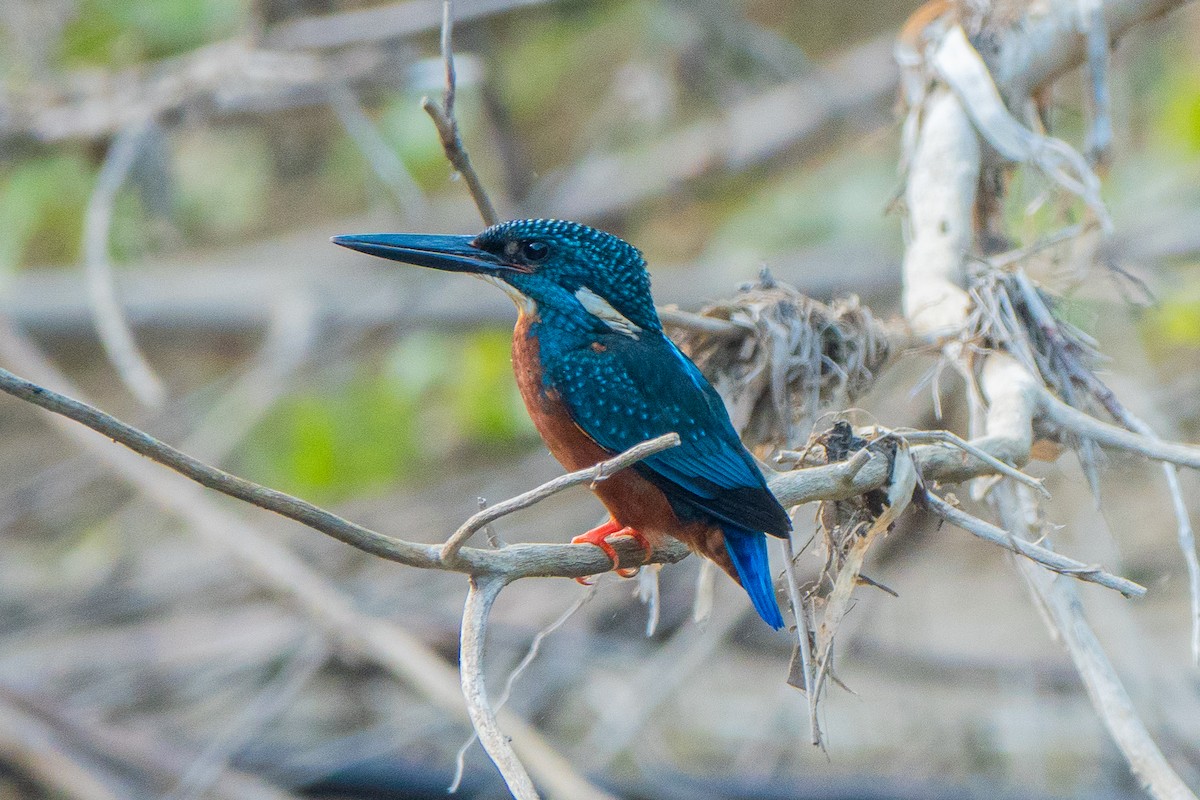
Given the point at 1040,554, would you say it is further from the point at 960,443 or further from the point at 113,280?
the point at 113,280

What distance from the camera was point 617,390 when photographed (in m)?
2.28

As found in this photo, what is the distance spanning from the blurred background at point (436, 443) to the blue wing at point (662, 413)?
3.31 feet

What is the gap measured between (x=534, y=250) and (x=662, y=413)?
0.45 m

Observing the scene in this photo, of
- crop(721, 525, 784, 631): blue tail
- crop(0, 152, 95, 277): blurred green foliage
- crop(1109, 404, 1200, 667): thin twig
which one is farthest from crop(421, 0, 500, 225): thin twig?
crop(0, 152, 95, 277): blurred green foliage

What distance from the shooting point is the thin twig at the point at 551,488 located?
139 centimetres

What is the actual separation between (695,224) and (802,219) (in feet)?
5.52

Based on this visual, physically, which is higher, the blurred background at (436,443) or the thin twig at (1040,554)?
the blurred background at (436,443)

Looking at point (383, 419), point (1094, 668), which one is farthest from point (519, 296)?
point (383, 419)

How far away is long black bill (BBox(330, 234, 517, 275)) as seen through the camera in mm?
2236

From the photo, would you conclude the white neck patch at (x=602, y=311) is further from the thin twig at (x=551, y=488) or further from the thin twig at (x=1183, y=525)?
the thin twig at (x=551, y=488)

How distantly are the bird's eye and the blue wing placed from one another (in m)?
0.22

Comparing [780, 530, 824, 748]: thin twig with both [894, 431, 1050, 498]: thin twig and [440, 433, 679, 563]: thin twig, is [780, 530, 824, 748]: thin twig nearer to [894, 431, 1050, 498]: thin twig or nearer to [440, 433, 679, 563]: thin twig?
[894, 431, 1050, 498]: thin twig

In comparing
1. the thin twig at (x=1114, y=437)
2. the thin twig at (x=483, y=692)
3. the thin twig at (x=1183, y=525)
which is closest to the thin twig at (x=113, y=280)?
the thin twig at (x=483, y=692)

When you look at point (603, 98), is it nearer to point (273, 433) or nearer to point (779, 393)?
point (273, 433)
